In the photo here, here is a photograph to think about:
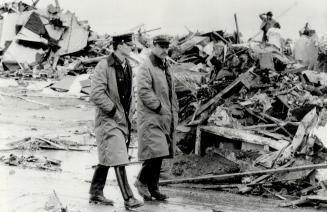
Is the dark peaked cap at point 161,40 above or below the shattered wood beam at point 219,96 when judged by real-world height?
above

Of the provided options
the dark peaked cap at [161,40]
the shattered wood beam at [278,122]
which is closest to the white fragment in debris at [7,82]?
the shattered wood beam at [278,122]

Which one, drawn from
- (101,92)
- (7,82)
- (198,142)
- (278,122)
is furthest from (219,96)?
(7,82)

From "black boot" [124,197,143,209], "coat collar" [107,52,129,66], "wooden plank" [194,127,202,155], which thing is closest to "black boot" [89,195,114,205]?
"black boot" [124,197,143,209]

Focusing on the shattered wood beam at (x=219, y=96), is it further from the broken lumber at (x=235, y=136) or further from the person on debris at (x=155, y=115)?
the person on debris at (x=155, y=115)

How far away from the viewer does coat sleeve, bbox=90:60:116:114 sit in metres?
5.74

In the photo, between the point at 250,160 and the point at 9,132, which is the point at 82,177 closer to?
the point at 250,160

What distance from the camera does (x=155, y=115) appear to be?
621cm

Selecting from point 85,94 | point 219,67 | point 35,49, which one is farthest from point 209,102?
point 35,49

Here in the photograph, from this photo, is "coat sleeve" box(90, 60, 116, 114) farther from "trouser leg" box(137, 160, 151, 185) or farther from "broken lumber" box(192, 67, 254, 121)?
"broken lumber" box(192, 67, 254, 121)

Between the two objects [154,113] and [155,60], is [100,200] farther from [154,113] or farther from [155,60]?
[155,60]

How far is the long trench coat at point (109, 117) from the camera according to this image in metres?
5.75

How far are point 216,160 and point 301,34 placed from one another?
18.0m

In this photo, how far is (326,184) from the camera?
6953mm

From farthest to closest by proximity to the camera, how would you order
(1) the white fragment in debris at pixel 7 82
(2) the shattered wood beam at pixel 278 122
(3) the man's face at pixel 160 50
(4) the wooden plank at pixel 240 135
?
(1) the white fragment in debris at pixel 7 82 → (2) the shattered wood beam at pixel 278 122 → (4) the wooden plank at pixel 240 135 → (3) the man's face at pixel 160 50
